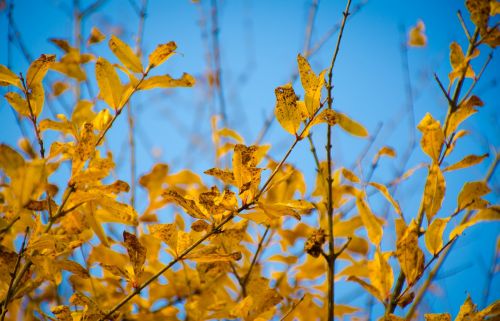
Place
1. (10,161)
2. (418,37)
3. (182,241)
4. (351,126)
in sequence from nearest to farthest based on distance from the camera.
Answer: (10,161) < (182,241) < (351,126) < (418,37)

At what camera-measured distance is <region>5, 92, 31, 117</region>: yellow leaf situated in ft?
2.54

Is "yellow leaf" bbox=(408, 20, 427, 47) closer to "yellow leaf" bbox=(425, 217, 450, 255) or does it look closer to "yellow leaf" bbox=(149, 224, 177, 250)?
"yellow leaf" bbox=(425, 217, 450, 255)

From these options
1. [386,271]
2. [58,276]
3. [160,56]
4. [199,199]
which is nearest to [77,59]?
[160,56]

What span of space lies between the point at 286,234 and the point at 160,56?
2.35 feet

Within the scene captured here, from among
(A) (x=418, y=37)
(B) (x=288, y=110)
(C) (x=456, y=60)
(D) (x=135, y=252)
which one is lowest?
(D) (x=135, y=252)

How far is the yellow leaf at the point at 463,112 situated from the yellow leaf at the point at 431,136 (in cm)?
6

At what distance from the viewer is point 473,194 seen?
0.76 m

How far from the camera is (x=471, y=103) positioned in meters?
0.80

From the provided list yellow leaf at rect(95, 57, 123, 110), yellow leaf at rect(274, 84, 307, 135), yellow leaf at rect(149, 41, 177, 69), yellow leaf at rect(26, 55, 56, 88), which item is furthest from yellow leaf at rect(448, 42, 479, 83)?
yellow leaf at rect(26, 55, 56, 88)

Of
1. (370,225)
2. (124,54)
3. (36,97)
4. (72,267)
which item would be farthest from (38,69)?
(370,225)

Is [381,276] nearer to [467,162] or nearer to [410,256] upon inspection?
[410,256]

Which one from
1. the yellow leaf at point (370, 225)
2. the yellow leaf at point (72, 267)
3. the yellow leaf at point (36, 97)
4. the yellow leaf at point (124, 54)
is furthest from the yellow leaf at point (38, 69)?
the yellow leaf at point (370, 225)

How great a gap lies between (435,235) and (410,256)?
8 centimetres

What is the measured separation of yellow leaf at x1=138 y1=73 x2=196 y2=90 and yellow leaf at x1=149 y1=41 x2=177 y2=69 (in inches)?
1.2
